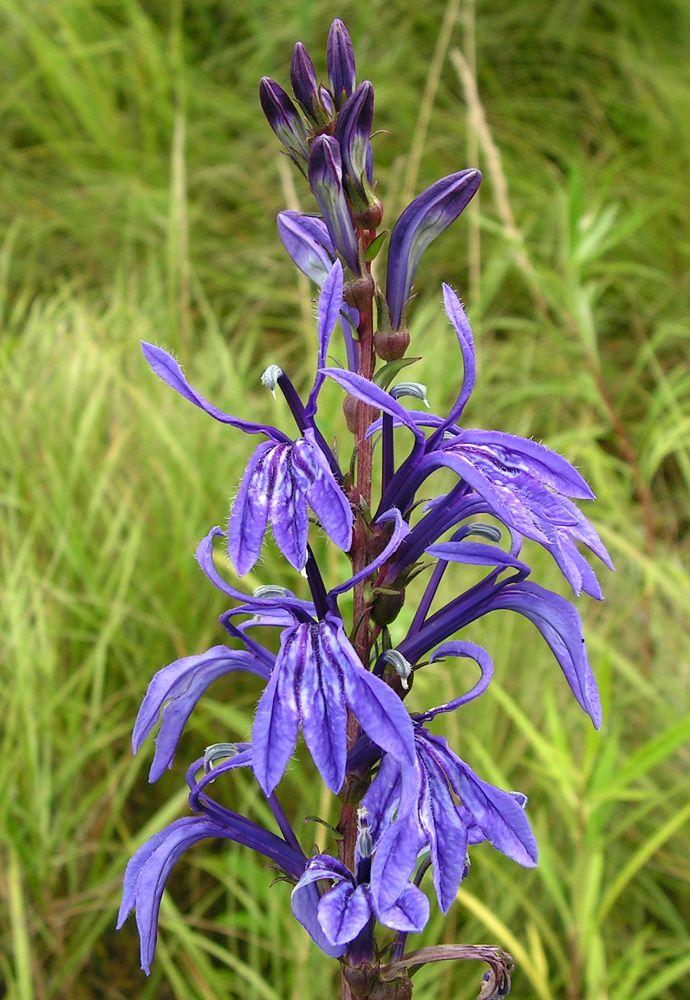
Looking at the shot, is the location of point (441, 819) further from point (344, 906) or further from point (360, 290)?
point (360, 290)

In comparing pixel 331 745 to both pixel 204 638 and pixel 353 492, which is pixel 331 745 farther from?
pixel 204 638

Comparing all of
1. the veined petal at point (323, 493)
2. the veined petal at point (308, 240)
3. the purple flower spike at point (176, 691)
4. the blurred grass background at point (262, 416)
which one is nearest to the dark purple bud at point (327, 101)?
the veined petal at point (308, 240)

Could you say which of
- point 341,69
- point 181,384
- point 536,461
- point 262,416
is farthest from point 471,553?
point 262,416

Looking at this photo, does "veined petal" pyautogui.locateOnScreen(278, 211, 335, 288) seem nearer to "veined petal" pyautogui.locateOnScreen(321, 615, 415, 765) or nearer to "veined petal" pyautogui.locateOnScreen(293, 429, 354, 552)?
"veined petal" pyautogui.locateOnScreen(293, 429, 354, 552)

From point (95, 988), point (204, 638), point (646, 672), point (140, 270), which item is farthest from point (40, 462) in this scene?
point (140, 270)

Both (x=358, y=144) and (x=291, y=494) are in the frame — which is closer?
(x=291, y=494)

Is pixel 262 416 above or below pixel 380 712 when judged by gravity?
above

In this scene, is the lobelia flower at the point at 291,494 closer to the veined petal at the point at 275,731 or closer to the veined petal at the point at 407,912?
the veined petal at the point at 275,731
